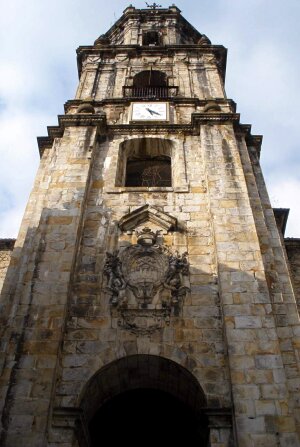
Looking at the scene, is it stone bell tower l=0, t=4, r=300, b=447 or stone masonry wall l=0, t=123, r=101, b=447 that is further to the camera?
stone bell tower l=0, t=4, r=300, b=447

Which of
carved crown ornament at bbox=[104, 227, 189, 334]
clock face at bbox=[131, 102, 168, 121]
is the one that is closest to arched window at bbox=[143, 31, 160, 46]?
clock face at bbox=[131, 102, 168, 121]

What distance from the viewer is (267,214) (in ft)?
37.7

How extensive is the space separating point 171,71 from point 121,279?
11295 mm

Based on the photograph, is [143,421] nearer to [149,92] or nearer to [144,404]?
[144,404]

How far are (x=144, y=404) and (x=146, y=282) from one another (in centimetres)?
311

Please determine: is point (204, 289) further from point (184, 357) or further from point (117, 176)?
point (117, 176)

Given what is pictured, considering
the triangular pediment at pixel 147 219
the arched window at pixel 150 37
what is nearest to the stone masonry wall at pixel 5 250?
the triangular pediment at pixel 147 219

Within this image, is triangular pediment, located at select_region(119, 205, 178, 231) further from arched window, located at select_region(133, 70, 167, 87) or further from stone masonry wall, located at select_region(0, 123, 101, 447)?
arched window, located at select_region(133, 70, 167, 87)

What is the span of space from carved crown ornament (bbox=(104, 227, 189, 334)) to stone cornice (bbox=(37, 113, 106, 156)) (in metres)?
4.60

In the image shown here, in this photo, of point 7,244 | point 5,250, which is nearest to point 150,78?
point 7,244

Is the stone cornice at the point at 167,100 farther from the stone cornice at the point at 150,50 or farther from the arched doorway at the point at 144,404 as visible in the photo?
the arched doorway at the point at 144,404

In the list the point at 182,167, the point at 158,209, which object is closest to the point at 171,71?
the point at 182,167

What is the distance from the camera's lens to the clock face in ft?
49.3

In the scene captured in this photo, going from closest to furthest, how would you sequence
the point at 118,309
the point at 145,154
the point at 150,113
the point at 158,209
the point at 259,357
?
the point at 259,357, the point at 118,309, the point at 158,209, the point at 145,154, the point at 150,113
